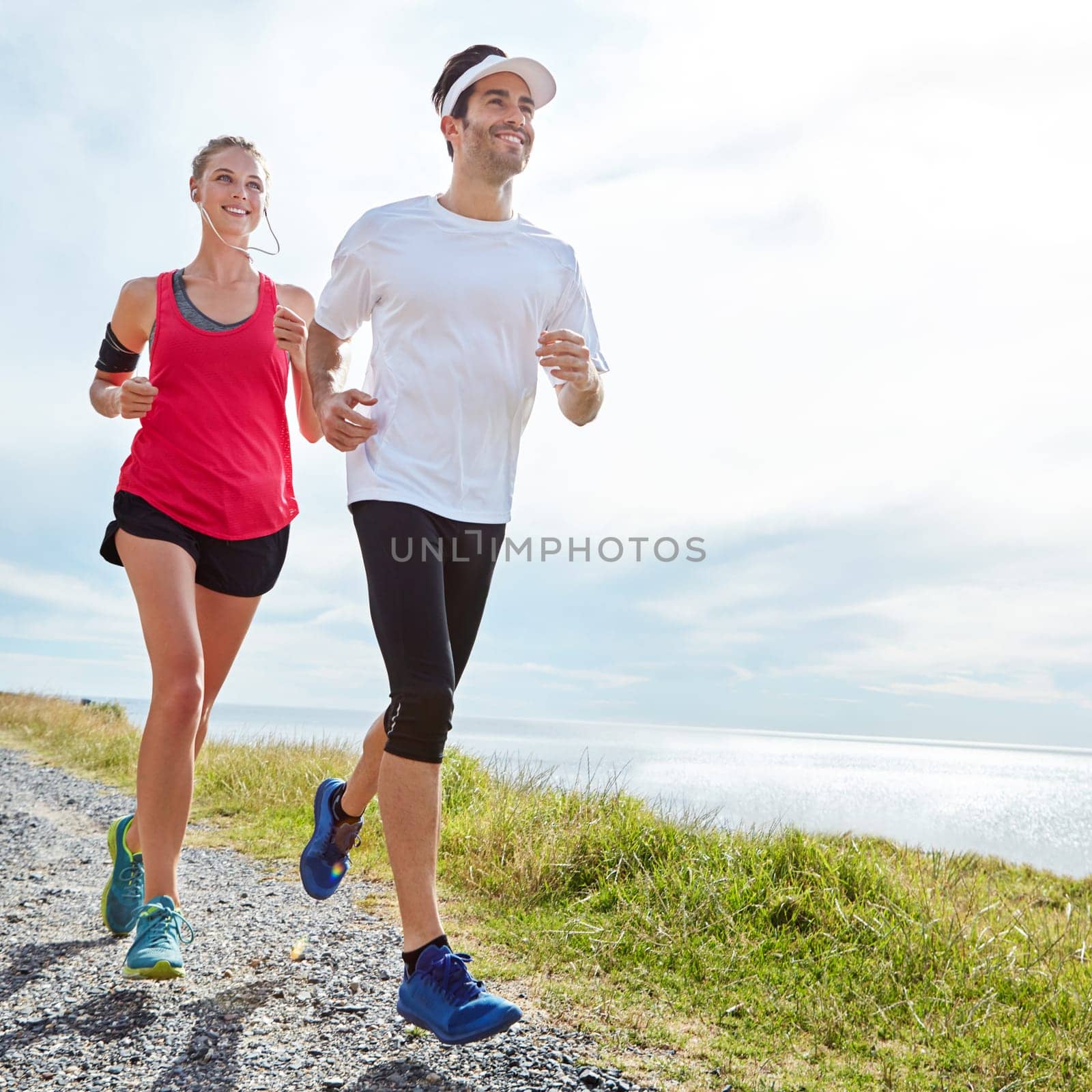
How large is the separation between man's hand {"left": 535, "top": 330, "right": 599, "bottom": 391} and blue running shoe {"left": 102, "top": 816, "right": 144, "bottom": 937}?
96.5 inches

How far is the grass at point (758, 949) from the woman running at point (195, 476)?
1.33 m

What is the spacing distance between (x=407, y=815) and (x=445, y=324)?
149 centimetres

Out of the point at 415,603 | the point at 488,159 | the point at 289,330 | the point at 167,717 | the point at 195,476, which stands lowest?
the point at 167,717

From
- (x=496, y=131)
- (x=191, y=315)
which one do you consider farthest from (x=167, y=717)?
(x=496, y=131)

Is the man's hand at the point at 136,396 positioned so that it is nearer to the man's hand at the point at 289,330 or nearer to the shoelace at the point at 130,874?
the man's hand at the point at 289,330

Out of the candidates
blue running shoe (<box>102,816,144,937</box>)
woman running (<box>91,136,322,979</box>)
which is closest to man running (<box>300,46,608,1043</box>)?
woman running (<box>91,136,322,979</box>)

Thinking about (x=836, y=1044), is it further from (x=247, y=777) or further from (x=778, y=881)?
(x=247, y=777)

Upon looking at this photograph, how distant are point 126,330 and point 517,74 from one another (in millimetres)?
1962

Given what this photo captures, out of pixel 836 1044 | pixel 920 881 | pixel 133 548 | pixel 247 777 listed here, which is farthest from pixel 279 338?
pixel 247 777

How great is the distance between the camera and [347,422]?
2770 millimetres

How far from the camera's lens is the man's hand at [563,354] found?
9.23 ft

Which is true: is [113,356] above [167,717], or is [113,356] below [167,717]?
above

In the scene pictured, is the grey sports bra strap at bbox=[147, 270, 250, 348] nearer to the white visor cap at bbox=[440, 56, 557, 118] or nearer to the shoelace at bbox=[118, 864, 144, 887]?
the white visor cap at bbox=[440, 56, 557, 118]

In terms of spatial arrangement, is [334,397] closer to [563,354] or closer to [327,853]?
[563,354]
